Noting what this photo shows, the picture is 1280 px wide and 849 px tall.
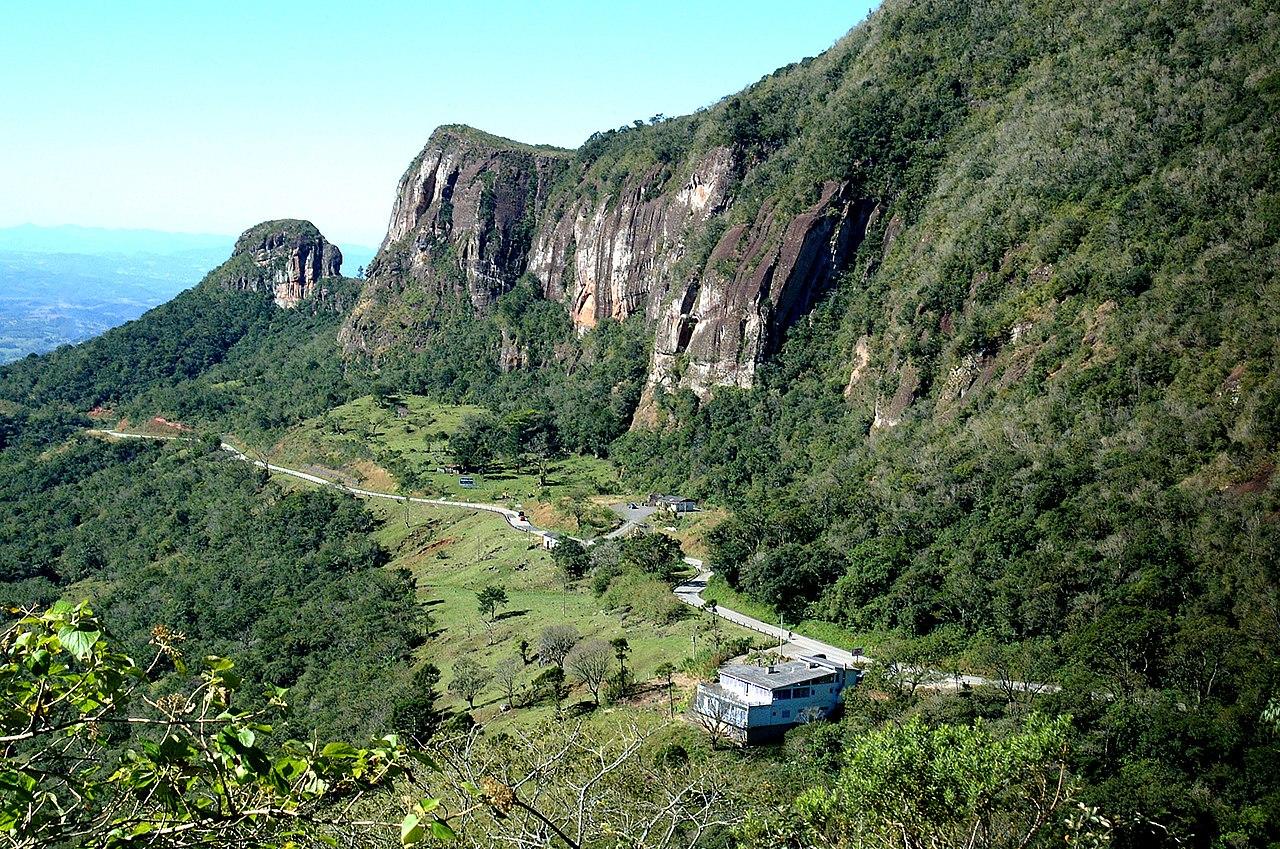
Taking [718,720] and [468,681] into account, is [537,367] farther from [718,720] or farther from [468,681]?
[718,720]

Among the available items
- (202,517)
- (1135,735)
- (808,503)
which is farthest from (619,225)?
(1135,735)

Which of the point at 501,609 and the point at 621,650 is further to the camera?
the point at 501,609

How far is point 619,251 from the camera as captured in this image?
110 m

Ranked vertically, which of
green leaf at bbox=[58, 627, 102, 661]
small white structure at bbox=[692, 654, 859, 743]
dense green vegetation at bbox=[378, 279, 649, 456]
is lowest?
small white structure at bbox=[692, 654, 859, 743]

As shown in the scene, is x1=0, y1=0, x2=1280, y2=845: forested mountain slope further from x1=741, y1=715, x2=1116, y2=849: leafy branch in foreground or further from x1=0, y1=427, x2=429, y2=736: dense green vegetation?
x1=0, y1=427, x2=429, y2=736: dense green vegetation

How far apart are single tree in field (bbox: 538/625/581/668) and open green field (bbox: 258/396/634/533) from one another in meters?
19.4

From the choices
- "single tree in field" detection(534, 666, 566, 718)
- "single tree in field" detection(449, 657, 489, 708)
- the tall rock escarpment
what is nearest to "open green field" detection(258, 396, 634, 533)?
the tall rock escarpment

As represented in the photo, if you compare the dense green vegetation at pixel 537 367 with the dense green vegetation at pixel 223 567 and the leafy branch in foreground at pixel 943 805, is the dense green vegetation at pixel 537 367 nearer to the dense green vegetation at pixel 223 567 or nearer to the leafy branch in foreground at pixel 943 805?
the dense green vegetation at pixel 223 567

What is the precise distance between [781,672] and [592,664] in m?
8.25

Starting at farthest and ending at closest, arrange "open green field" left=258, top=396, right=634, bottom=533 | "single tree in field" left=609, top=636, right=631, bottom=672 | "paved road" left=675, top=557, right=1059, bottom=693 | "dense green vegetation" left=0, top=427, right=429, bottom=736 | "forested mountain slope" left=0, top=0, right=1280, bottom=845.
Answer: "open green field" left=258, top=396, right=634, bottom=533 < "dense green vegetation" left=0, top=427, right=429, bottom=736 < "single tree in field" left=609, top=636, right=631, bottom=672 < "forested mountain slope" left=0, top=0, right=1280, bottom=845 < "paved road" left=675, top=557, right=1059, bottom=693

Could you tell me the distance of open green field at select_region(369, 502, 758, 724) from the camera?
4544 centimetres

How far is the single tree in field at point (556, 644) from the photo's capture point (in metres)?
46.3

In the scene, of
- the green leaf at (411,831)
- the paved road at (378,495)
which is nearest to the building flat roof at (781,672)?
the paved road at (378,495)

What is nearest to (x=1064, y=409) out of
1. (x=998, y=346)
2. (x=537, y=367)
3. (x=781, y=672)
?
(x=998, y=346)
